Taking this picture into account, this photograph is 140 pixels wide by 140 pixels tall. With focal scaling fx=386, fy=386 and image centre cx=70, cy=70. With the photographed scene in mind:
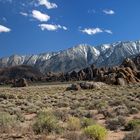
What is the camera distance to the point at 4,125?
15922 mm

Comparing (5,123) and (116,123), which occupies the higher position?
(5,123)

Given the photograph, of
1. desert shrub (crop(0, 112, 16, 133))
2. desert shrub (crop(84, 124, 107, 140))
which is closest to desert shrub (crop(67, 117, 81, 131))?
desert shrub (crop(84, 124, 107, 140))

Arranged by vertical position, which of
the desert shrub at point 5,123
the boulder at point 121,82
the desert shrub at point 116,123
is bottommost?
the desert shrub at point 116,123

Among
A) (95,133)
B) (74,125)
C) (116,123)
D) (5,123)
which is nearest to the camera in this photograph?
(95,133)

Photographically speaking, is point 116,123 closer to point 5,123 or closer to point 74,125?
point 74,125

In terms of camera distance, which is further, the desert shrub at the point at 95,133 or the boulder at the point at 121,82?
the boulder at the point at 121,82

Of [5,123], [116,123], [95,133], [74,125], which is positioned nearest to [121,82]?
[116,123]

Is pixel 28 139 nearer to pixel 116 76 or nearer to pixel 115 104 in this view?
pixel 115 104

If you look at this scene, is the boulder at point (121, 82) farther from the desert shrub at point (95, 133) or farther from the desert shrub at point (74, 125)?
the desert shrub at point (95, 133)

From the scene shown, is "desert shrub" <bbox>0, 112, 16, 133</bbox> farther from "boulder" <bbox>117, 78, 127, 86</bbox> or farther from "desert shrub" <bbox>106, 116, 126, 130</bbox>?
"boulder" <bbox>117, 78, 127, 86</bbox>

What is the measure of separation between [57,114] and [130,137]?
8.20 metres

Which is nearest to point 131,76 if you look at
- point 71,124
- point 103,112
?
point 103,112

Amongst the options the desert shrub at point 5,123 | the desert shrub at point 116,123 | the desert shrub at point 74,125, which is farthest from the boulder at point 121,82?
the desert shrub at point 5,123

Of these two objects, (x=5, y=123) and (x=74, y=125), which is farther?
(x=5, y=123)
